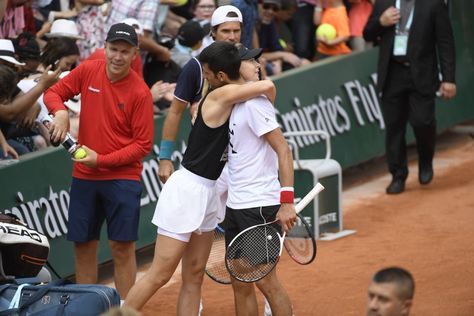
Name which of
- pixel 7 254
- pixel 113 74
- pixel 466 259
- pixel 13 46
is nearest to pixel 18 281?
pixel 7 254

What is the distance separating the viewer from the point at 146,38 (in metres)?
11.4

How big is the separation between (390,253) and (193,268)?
11.2 ft

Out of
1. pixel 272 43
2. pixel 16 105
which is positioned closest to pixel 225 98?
pixel 16 105

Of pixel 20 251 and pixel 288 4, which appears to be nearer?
pixel 20 251

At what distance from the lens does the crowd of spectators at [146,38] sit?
9805mm

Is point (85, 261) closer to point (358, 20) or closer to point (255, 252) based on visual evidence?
point (255, 252)

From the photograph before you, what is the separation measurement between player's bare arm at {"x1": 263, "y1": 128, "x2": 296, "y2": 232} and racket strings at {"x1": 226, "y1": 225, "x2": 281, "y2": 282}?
0.45 feet

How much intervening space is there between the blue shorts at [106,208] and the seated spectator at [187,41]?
3.41 metres

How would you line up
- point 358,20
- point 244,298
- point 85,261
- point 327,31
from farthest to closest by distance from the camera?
point 358,20 < point 327,31 < point 85,261 < point 244,298

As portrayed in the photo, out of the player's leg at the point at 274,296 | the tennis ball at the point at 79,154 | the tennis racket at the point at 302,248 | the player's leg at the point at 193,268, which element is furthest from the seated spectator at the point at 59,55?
the player's leg at the point at 274,296

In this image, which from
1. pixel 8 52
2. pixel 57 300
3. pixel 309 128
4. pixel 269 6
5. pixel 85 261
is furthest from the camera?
pixel 269 6

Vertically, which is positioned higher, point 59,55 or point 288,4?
point 59,55

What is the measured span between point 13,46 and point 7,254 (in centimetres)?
324

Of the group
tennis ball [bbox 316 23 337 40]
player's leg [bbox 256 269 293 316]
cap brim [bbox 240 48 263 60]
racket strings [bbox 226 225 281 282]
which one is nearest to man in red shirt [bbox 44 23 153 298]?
cap brim [bbox 240 48 263 60]
